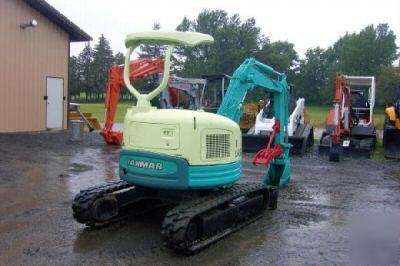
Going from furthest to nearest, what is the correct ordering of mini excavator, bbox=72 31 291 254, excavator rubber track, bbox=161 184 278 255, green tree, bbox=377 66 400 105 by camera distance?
green tree, bbox=377 66 400 105
mini excavator, bbox=72 31 291 254
excavator rubber track, bbox=161 184 278 255

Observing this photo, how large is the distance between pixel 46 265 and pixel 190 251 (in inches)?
63.8

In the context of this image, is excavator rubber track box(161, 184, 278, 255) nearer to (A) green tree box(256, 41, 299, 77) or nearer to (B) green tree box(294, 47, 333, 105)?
(A) green tree box(256, 41, 299, 77)

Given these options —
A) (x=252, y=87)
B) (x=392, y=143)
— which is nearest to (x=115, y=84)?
(x=252, y=87)

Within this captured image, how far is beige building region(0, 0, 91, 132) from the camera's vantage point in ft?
60.8

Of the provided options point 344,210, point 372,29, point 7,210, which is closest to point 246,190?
point 344,210

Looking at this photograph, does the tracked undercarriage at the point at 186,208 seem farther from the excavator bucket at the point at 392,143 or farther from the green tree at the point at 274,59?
the green tree at the point at 274,59

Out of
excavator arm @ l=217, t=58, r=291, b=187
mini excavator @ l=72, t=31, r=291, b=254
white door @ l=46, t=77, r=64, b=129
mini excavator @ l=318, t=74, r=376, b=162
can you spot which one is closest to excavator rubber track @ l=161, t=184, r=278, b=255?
mini excavator @ l=72, t=31, r=291, b=254

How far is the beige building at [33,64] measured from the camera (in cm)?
1855

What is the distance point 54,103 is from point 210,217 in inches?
627

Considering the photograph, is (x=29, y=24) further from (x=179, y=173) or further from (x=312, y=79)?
(x=312, y=79)

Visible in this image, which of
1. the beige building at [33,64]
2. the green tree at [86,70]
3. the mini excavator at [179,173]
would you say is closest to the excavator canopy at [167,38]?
the mini excavator at [179,173]

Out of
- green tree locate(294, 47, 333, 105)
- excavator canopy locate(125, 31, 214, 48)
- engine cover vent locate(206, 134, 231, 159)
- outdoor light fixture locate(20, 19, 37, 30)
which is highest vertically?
green tree locate(294, 47, 333, 105)

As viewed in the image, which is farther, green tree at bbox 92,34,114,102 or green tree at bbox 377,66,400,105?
green tree at bbox 92,34,114,102

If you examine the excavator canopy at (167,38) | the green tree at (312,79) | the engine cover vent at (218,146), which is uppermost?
the green tree at (312,79)
